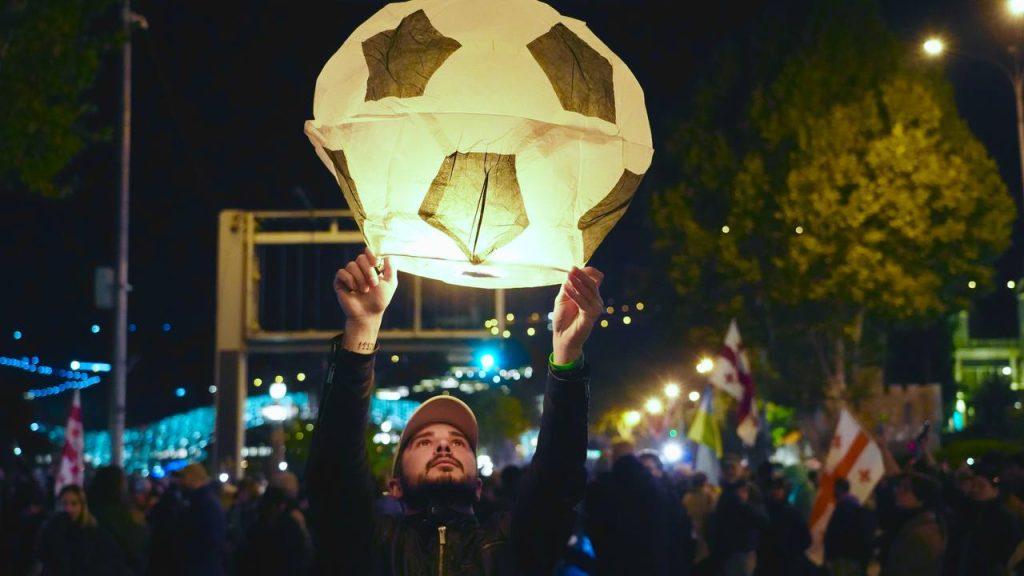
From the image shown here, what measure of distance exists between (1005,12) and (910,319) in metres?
9.98

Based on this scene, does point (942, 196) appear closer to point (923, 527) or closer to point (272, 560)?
point (923, 527)

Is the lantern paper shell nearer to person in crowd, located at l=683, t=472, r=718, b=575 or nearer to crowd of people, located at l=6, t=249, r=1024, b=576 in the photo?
crowd of people, located at l=6, t=249, r=1024, b=576

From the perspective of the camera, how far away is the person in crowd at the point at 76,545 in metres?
10.2

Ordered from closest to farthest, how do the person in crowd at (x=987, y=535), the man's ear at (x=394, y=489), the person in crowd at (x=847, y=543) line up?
the man's ear at (x=394, y=489) → the person in crowd at (x=987, y=535) → the person in crowd at (x=847, y=543)

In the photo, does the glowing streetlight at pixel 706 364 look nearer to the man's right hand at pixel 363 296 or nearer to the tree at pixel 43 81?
the tree at pixel 43 81

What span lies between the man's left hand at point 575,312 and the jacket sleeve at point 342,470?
0.55m

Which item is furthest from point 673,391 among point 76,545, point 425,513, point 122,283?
point 425,513

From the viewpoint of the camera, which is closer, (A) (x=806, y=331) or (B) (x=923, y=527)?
(B) (x=923, y=527)

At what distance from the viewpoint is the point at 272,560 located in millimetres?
9805

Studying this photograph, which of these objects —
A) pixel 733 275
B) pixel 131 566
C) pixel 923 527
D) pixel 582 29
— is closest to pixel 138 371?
pixel 733 275

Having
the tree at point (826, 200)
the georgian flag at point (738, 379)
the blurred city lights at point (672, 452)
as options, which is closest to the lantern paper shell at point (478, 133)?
the georgian flag at point (738, 379)

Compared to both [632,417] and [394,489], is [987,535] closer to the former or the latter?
[394,489]

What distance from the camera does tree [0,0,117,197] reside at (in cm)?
1777

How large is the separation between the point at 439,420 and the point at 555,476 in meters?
0.51
